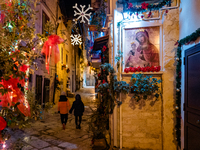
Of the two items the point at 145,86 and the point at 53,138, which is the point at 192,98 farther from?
the point at 53,138

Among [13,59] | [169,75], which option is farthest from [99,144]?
[13,59]

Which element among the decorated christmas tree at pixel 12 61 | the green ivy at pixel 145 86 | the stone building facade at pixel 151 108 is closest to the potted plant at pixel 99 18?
the stone building facade at pixel 151 108

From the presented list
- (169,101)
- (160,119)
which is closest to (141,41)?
(169,101)

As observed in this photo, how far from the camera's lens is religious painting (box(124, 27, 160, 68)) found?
4.82m

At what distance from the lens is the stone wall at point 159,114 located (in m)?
4.61

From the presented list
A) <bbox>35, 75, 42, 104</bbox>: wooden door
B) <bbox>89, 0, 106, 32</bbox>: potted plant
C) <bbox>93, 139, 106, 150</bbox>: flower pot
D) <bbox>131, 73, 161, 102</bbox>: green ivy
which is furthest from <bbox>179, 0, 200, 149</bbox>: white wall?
<bbox>35, 75, 42, 104</bbox>: wooden door

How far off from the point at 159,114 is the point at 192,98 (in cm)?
135

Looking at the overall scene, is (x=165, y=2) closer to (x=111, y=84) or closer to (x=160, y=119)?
(x=111, y=84)

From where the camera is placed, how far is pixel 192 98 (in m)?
3.68

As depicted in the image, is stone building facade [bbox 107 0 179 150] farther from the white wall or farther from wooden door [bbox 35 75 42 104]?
wooden door [bbox 35 75 42 104]

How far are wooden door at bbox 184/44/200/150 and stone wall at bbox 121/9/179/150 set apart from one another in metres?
0.66

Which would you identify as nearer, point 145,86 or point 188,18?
point 188,18

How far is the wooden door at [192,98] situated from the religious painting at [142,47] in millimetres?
1048

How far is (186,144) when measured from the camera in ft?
12.9
